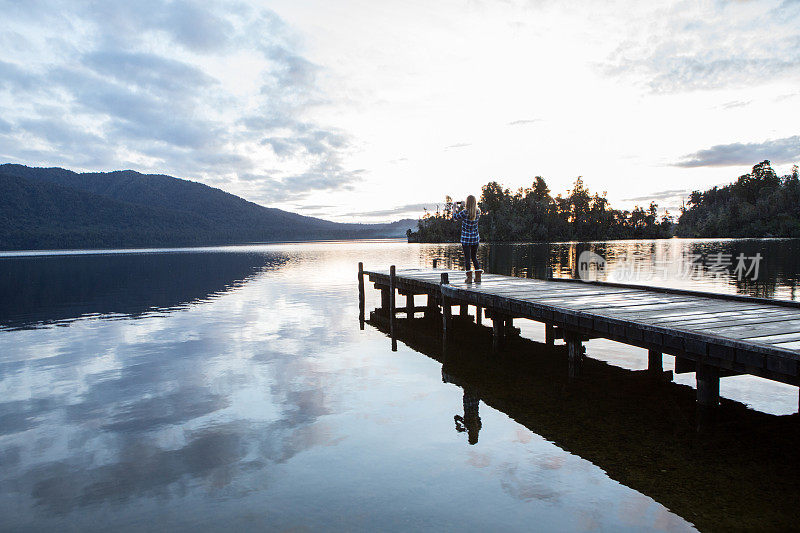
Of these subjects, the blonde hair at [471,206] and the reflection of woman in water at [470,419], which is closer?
the reflection of woman in water at [470,419]

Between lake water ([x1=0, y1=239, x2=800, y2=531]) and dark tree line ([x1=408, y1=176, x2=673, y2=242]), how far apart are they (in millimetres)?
143172

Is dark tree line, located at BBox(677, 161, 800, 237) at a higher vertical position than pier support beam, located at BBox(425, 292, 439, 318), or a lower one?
higher

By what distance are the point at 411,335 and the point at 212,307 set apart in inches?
556

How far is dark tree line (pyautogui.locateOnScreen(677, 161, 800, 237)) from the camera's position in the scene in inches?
5167

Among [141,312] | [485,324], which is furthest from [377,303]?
[141,312]

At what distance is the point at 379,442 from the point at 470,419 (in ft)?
7.02

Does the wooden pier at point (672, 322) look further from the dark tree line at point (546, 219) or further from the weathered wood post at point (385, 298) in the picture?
the dark tree line at point (546, 219)

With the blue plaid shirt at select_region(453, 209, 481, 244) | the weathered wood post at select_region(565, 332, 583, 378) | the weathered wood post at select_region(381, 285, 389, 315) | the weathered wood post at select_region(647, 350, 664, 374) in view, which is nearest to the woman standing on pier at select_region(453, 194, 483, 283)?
the blue plaid shirt at select_region(453, 209, 481, 244)

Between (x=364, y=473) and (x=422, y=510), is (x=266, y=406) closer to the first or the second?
(x=364, y=473)

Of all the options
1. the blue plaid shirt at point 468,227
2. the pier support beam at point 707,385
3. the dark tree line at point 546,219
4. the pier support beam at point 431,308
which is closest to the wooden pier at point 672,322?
the pier support beam at point 707,385

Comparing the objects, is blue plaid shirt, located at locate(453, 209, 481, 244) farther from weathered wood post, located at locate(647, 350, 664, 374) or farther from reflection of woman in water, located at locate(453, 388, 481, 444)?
weathered wood post, located at locate(647, 350, 664, 374)

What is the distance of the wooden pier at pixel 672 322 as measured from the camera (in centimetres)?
718

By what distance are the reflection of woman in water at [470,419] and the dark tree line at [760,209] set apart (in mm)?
153894

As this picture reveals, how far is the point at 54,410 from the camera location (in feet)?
36.5
